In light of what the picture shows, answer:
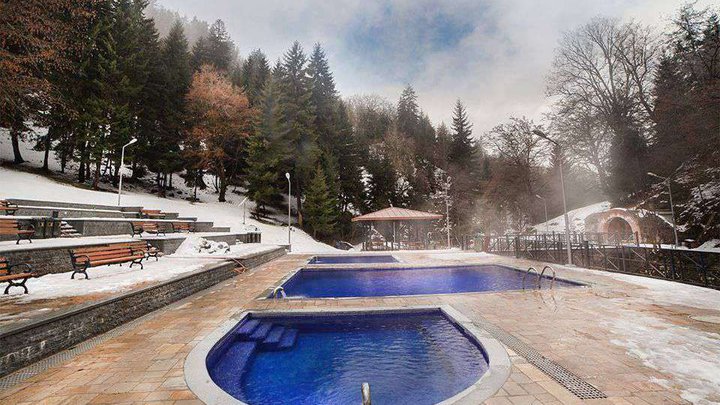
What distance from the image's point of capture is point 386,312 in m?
6.28

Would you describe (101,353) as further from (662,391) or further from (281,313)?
(662,391)

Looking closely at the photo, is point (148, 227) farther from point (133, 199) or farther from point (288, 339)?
point (288, 339)

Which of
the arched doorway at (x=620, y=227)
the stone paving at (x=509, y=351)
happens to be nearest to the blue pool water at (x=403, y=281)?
the stone paving at (x=509, y=351)

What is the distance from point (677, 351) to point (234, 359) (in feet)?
19.7

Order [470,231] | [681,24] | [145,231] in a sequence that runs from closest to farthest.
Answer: [145,231], [681,24], [470,231]

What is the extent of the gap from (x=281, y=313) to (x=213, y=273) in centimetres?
404

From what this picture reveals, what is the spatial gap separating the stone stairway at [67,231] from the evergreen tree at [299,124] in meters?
18.3

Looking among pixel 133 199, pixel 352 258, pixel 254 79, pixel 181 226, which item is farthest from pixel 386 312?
pixel 254 79

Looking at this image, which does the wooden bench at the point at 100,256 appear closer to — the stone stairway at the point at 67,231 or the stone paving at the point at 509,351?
the stone paving at the point at 509,351

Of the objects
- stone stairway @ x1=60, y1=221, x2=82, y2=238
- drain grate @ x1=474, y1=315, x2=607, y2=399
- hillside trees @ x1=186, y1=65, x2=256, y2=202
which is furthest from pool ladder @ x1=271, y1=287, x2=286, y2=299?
hillside trees @ x1=186, y1=65, x2=256, y2=202

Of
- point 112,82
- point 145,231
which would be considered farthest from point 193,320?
point 112,82

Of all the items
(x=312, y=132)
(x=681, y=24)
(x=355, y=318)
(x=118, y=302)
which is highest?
(x=681, y=24)

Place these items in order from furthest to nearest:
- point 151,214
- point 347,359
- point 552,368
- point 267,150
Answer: point 267,150 < point 151,214 < point 347,359 < point 552,368

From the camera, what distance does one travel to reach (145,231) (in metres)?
14.3
